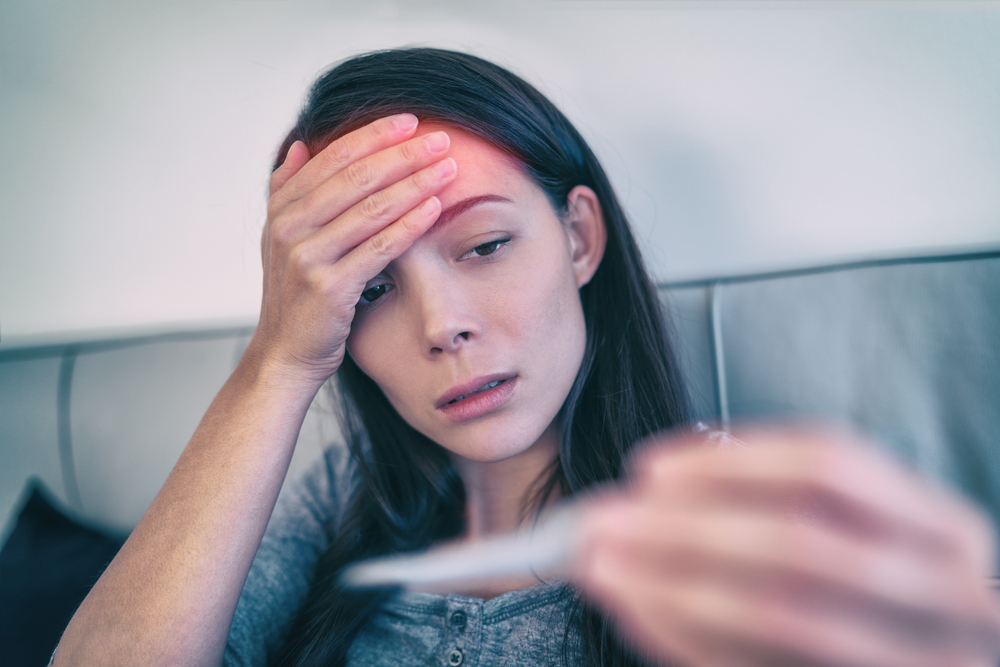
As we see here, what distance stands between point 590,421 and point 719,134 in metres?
0.41

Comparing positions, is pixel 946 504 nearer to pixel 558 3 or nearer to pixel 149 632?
pixel 149 632

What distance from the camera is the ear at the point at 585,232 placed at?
1.72 ft

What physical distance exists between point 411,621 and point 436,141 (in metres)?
0.46

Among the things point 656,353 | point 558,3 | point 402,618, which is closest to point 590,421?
point 656,353

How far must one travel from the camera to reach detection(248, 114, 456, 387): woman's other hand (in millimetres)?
407

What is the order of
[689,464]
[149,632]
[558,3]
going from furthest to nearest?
[558,3], [149,632], [689,464]

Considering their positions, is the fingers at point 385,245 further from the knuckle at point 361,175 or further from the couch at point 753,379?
the couch at point 753,379

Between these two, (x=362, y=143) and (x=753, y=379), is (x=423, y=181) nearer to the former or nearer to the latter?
(x=362, y=143)

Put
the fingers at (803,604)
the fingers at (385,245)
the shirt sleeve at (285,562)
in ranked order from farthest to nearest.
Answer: the shirt sleeve at (285,562), the fingers at (385,245), the fingers at (803,604)

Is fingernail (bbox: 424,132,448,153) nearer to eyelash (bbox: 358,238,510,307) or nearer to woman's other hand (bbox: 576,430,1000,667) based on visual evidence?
eyelash (bbox: 358,238,510,307)

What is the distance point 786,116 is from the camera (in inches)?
22.9

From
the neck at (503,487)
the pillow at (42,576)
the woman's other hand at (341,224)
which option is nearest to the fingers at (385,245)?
the woman's other hand at (341,224)

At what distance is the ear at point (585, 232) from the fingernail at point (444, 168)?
16cm

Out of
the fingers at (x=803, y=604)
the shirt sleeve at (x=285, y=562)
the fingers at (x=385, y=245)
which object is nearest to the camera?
the fingers at (x=803, y=604)
